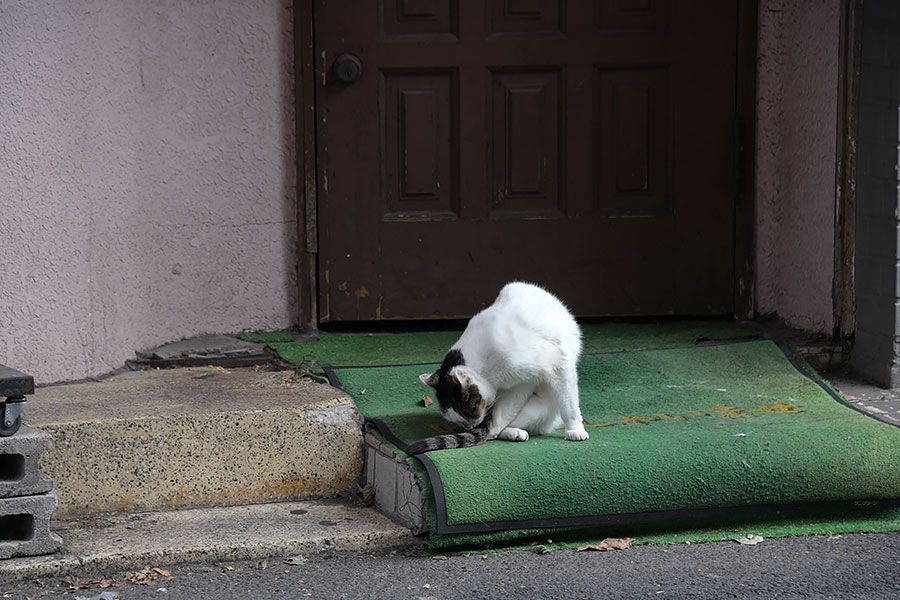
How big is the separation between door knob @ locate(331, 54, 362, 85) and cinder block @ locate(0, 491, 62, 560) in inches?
94.0

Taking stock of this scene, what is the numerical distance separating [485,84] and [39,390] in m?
2.33

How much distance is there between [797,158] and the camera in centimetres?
502

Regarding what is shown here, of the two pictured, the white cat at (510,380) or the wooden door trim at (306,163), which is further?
the wooden door trim at (306,163)

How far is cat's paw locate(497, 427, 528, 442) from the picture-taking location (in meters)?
3.61

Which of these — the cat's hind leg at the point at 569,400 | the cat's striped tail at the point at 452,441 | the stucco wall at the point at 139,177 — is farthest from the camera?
the stucco wall at the point at 139,177

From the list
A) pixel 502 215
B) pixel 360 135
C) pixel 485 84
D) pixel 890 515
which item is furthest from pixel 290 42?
pixel 890 515

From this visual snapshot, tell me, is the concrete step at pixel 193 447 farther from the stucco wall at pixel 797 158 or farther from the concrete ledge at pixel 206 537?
the stucco wall at pixel 797 158

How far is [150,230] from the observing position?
4.64 m

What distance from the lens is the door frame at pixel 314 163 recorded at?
488cm

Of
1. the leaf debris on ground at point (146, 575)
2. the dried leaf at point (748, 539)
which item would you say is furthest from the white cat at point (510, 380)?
the leaf debris on ground at point (146, 575)

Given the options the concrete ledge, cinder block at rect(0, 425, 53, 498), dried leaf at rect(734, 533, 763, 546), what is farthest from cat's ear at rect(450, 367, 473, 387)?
cinder block at rect(0, 425, 53, 498)

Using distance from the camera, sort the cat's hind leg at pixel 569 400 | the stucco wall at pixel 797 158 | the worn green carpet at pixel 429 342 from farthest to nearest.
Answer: the stucco wall at pixel 797 158 < the worn green carpet at pixel 429 342 < the cat's hind leg at pixel 569 400

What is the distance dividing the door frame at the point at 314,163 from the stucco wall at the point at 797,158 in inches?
1.8

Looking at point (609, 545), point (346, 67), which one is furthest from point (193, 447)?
point (346, 67)
